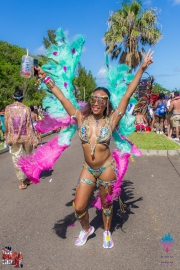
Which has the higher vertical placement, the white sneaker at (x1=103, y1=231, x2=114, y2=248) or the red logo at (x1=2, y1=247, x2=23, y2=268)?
the white sneaker at (x1=103, y1=231, x2=114, y2=248)

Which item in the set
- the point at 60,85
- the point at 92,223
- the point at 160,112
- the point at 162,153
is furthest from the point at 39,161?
the point at 160,112

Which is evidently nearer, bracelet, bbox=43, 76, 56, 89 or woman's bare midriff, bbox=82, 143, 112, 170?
woman's bare midriff, bbox=82, 143, 112, 170

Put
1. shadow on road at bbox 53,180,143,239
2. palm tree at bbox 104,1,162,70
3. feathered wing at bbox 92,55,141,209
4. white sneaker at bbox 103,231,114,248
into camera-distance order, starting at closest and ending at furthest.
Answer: white sneaker at bbox 103,231,114,248, feathered wing at bbox 92,55,141,209, shadow on road at bbox 53,180,143,239, palm tree at bbox 104,1,162,70

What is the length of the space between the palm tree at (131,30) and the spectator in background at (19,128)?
16.1 meters

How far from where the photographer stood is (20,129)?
5797 mm

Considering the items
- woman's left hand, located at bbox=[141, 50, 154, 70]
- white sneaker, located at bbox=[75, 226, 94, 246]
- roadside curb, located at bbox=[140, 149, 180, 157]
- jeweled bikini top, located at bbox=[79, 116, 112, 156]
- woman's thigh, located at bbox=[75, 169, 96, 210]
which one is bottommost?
white sneaker, located at bbox=[75, 226, 94, 246]

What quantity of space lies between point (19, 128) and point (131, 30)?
1762 cm

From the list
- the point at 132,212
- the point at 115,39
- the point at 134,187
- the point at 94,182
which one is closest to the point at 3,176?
the point at 134,187

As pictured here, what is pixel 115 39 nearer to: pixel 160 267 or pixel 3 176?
pixel 3 176

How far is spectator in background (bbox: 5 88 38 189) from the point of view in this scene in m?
5.75

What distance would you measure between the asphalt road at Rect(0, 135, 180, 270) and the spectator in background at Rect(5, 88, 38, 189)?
0.79 m

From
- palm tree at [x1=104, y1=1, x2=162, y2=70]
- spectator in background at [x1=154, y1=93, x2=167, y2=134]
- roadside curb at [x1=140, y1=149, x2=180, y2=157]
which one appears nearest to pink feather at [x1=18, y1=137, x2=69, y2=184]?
roadside curb at [x1=140, y1=149, x2=180, y2=157]

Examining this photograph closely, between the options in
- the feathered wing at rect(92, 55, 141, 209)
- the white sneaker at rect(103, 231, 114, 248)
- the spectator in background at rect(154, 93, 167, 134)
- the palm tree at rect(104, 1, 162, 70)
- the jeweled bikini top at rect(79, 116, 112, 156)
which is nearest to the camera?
the jeweled bikini top at rect(79, 116, 112, 156)

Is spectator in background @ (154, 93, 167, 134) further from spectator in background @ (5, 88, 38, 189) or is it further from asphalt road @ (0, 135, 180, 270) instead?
spectator in background @ (5, 88, 38, 189)
